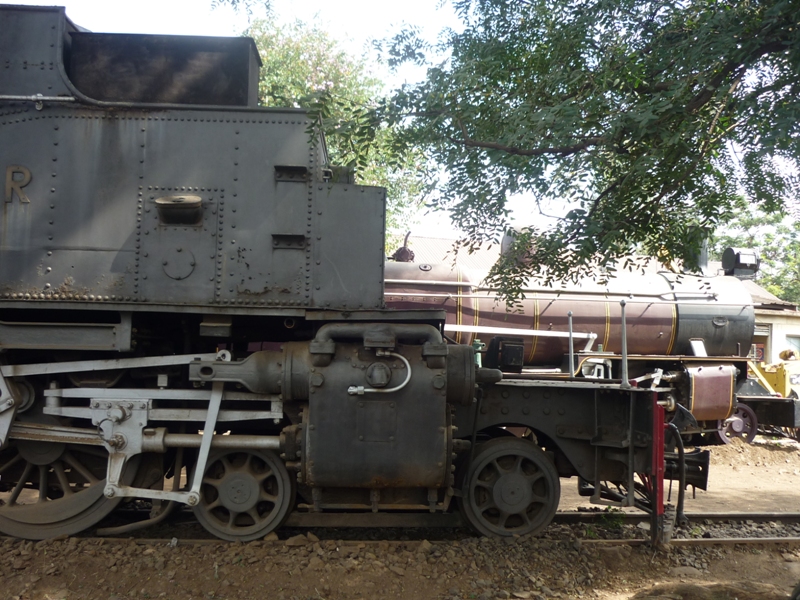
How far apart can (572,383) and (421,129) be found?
2580 mm

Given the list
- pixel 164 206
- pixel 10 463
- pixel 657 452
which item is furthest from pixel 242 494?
pixel 657 452

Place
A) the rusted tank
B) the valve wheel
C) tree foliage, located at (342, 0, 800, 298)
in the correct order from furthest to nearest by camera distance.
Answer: the valve wheel → the rusted tank → tree foliage, located at (342, 0, 800, 298)

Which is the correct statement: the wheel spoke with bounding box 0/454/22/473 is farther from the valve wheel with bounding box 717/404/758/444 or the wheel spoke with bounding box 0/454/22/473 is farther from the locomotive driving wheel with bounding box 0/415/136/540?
the valve wheel with bounding box 717/404/758/444

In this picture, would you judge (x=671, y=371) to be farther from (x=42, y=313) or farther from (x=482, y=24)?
(x=42, y=313)

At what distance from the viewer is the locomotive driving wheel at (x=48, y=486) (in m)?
5.33

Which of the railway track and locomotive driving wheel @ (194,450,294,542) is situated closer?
locomotive driving wheel @ (194,450,294,542)

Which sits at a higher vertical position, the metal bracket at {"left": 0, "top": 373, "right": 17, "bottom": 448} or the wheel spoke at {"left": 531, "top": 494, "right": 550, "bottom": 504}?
the metal bracket at {"left": 0, "top": 373, "right": 17, "bottom": 448}

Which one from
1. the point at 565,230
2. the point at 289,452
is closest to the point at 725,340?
the point at 565,230

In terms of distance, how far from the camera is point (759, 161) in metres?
5.18

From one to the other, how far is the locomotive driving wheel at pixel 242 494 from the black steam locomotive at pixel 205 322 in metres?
0.02

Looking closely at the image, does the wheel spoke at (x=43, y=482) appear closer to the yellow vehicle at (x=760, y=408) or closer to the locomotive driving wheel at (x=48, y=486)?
the locomotive driving wheel at (x=48, y=486)

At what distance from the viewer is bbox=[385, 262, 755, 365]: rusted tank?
9320 mm

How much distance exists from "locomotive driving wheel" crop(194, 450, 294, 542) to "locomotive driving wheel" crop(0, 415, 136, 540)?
684mm

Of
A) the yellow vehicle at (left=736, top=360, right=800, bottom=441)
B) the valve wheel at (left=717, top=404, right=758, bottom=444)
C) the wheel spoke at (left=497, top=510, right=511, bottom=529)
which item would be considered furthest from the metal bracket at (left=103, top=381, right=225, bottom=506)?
the yellow vehicle at (left=736, top=360, right=800, bottom=441)
